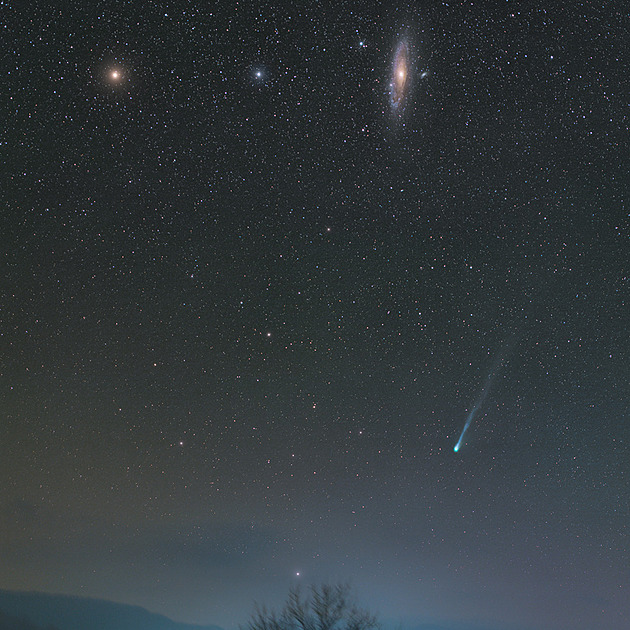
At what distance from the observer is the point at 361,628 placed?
587 inches

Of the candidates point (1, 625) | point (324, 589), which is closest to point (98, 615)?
point (1, 625)

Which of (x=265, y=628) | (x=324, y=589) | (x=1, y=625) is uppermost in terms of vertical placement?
(x=324, y=589)

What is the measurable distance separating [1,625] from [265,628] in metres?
214

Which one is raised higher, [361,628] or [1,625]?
→ [361,628]

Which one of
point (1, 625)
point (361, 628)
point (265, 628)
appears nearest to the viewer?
point (361, 628)

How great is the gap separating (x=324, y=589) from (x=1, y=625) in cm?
21430

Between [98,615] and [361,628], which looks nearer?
[361,628]

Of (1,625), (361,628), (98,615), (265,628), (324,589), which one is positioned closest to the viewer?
(361,628)

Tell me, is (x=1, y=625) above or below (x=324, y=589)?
below

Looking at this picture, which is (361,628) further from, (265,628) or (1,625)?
(1,625)

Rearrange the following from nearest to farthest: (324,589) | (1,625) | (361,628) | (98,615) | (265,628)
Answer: (361,628) < (265,628) < (324,589) < (1,625) < (98,615)

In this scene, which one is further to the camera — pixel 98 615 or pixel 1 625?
pixel 98 615

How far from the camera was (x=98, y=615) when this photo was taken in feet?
649

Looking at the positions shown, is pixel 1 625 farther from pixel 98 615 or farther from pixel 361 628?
pixel 361 628
